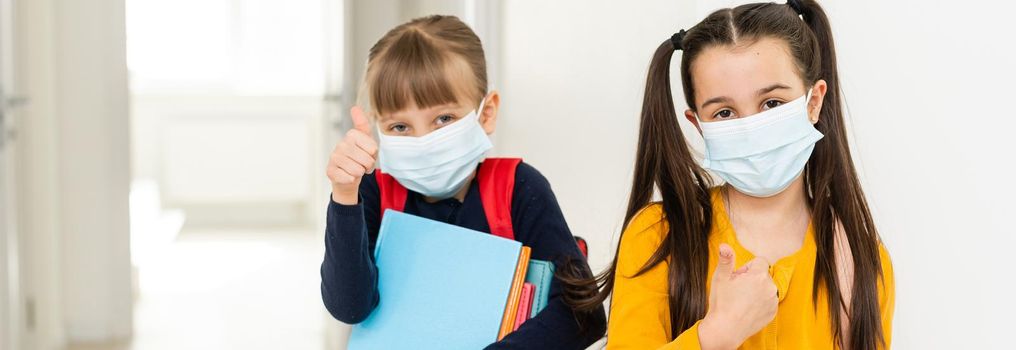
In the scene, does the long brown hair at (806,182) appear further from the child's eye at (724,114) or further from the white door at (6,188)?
the white door at (6,188)

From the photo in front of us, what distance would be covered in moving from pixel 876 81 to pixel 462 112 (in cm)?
72

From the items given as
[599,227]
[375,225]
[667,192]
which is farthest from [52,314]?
[667,192]

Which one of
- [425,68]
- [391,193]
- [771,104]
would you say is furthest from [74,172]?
[771,104]

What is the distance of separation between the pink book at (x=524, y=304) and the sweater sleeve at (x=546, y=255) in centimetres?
2

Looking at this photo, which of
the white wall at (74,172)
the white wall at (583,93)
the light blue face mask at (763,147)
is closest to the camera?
the light blue face mask at (763,147)

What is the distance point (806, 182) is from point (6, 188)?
8.29 feet

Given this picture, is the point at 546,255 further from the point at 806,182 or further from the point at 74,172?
the point at 74,172

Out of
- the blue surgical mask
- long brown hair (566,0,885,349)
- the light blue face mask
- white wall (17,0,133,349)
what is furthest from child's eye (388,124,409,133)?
white wall (17,0,133,349)

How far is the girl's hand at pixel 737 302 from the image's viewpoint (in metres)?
1.14

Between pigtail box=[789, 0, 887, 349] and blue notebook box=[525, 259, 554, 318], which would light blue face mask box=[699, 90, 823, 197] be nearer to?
pigtail box=[789, 0, 887, 349]

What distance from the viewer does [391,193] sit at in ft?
5.32

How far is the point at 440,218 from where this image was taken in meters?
1.62

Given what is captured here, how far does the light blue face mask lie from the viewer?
1.23 m

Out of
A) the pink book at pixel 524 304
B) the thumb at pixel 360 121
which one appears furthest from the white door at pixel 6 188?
the pink book at pixel 524 304
